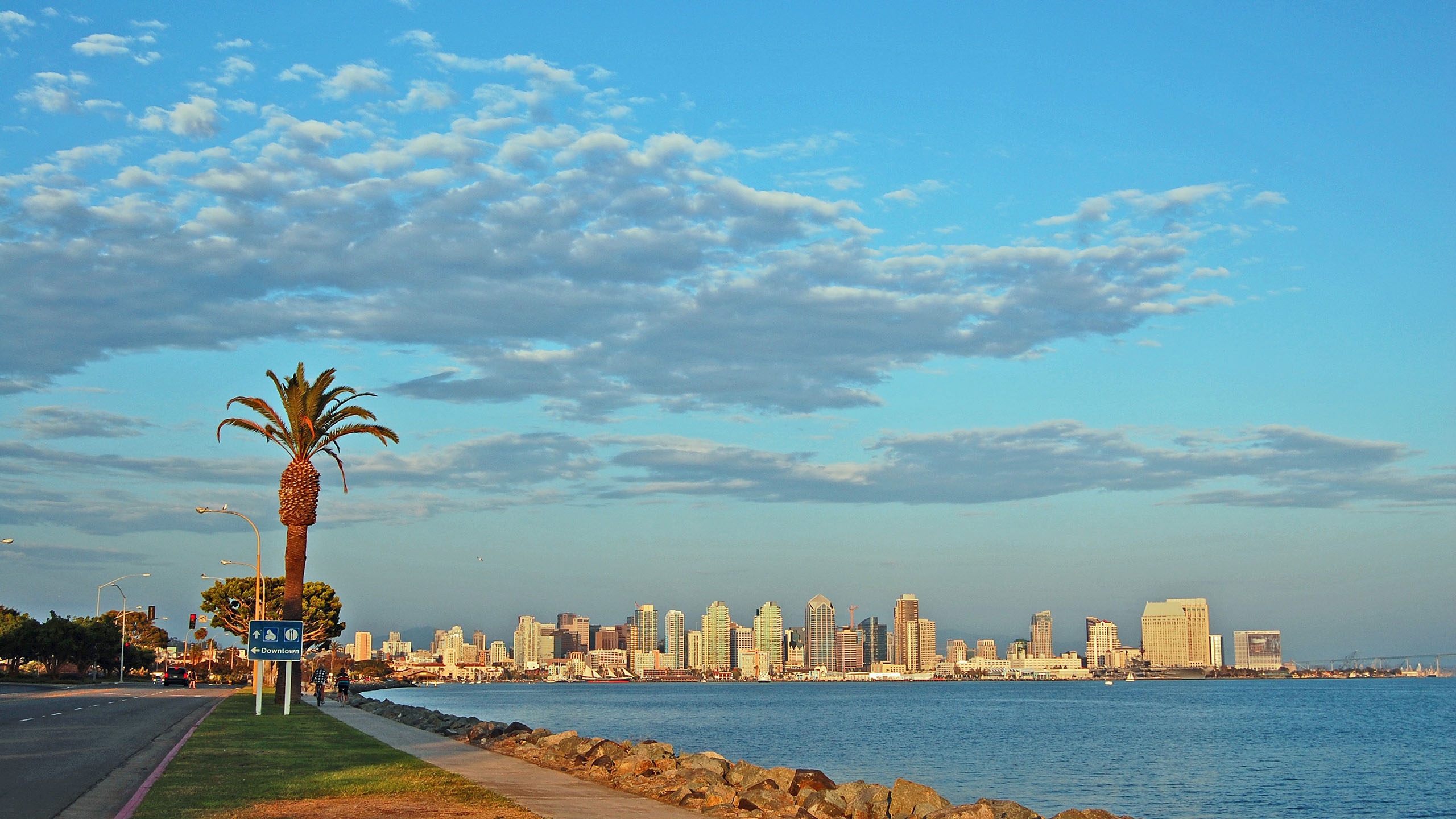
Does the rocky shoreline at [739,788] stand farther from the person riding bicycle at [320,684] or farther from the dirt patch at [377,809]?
the person riding bicycle at [320,684]

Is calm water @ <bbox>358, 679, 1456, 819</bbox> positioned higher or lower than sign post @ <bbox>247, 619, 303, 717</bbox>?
lower

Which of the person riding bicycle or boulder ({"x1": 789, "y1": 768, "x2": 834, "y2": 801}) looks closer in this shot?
boulder ({"x1": 789, "y1": 768, "x2": 834, "y2": 801})

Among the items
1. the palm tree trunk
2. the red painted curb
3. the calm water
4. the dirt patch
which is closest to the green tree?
the calm water

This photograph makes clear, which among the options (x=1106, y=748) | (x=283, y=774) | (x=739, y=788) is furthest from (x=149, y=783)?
(x=1106, y=748)

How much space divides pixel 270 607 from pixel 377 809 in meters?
75.4

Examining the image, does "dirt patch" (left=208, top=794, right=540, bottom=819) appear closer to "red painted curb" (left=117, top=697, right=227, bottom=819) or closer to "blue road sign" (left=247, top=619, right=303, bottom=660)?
"red painted curb" (left=117, top=697, right=227, bottom=819)

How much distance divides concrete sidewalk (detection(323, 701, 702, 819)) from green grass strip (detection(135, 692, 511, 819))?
20.4 inches

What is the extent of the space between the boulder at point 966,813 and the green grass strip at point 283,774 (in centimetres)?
791

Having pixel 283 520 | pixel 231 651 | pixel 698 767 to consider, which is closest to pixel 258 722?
pixel 283 520

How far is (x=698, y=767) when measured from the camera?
26.0m

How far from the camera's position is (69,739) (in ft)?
91.9

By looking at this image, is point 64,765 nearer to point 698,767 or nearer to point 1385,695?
point 698,767

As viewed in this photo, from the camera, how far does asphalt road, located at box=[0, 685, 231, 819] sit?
1744cm

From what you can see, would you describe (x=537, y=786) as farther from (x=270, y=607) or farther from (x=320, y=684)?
(x=270, y=607)
